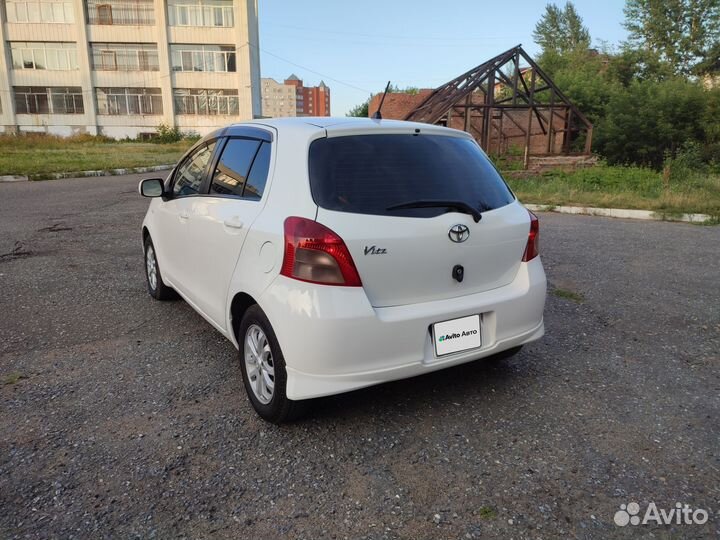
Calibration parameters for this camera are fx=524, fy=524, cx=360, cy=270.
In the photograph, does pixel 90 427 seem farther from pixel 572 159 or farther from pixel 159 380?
pixel 572 159

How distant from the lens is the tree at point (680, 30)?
3800cm

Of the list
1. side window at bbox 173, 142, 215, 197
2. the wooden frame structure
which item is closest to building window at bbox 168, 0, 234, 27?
the wooden frame structure

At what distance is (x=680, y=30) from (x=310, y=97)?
114m

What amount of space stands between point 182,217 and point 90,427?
166 centimetres

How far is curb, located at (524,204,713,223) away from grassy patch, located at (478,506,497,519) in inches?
378

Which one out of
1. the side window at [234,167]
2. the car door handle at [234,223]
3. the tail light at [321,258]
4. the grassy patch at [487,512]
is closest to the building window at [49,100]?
the side window at [234,167]

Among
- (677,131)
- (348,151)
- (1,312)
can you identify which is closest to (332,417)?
(348,151)

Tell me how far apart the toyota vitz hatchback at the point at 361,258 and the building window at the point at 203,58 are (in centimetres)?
4599

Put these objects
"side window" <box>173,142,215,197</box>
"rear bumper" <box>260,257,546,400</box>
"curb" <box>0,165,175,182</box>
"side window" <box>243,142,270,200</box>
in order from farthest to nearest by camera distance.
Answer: "curb" <box>0,165,175,182</box>, "side window" <box>173,142,215,197</box>, "side window" <box>243,142,270,200</box>, "rear bumper" <box>260,257,546,400</box>

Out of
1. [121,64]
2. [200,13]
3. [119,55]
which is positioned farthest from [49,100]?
[200,13]

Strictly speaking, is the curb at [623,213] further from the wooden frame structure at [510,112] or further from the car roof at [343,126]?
the car roof at [343,126]

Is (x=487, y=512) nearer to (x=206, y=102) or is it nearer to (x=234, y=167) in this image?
(x=234, y=167)

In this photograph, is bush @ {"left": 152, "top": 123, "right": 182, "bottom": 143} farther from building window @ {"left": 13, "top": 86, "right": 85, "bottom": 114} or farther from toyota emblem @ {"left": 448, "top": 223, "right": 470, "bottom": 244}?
toyota emblem @ {"left": 448, "top": 223, "right": 470, "bottom": 244}

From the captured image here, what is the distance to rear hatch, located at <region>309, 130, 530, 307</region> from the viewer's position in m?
2.60
